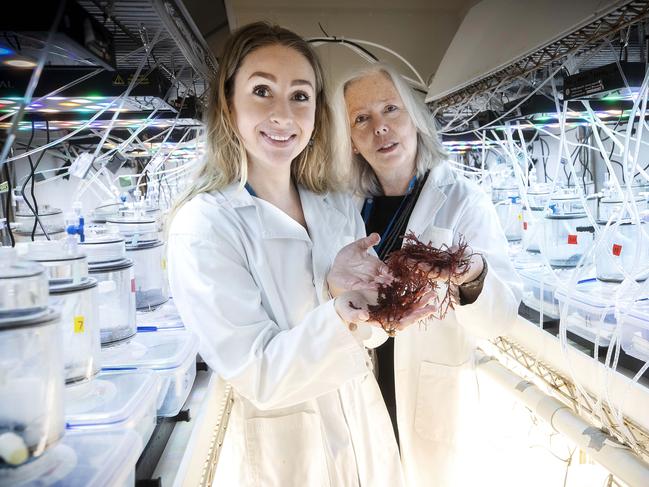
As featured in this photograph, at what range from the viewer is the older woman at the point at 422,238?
5.68ft

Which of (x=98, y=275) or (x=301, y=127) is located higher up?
(x=301, y=127)

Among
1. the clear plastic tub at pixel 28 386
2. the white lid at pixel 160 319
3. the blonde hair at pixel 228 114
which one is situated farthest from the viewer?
the white lid at pixel 160 319

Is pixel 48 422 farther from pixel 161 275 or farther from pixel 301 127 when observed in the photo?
pixel 161 275

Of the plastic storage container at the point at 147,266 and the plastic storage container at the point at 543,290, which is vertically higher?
the plastic storage container at the point at 147,266

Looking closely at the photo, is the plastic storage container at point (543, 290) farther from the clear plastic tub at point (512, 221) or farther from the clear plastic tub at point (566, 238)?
the clear plastic tub at point (512, 221)

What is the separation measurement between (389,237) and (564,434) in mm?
836

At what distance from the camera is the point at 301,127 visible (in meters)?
1.35

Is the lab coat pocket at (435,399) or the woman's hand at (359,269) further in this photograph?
the lab coat pocket at (435,399)

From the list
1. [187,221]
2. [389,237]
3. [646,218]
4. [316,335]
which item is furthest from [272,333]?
[646,218]

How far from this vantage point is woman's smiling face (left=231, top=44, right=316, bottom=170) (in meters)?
1.32

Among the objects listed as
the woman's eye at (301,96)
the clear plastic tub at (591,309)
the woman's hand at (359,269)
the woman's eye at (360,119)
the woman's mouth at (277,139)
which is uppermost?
the woman's eye at (301,96)

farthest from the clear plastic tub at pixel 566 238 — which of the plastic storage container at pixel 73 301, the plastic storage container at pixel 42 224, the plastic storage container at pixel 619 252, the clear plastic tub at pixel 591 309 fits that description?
the plastic storage container at pixel 42 224

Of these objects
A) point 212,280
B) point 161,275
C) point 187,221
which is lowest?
point 161,275

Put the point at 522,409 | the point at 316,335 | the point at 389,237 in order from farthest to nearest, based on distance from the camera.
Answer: the point at 522,409 → the point at 389,237 → the point at 316,335
